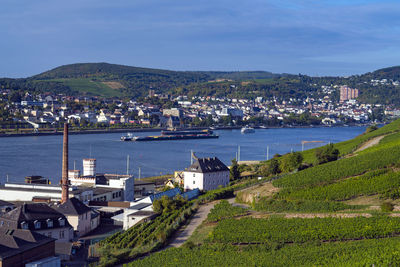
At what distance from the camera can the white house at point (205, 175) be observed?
58.7 feet

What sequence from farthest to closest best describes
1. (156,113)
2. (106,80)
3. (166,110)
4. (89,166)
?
(106,80)
(166,110)
(156,113)
(89,166)

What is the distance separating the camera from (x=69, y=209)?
492 inches

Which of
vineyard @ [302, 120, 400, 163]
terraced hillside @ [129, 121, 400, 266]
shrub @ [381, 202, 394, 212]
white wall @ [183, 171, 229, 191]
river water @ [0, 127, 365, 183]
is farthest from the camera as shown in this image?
river water @ [0, 127, 365, 183]

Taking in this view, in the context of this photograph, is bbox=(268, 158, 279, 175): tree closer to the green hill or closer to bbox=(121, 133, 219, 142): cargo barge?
bbox=(121, 133, 219, 142): cargo barge

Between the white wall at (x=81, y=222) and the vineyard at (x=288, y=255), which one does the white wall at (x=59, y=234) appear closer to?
the white wall at (x=81, y=222)

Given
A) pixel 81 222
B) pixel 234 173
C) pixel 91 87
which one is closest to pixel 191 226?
pixel 81 222

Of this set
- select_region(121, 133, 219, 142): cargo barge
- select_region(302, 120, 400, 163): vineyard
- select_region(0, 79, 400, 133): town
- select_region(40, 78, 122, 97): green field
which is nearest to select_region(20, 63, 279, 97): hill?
select_region(40, 78, 122, 97): green field

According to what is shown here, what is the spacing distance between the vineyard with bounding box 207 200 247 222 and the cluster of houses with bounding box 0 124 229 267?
4.45 feet

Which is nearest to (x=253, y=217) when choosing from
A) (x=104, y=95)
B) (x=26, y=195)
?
(x=26, y=195)

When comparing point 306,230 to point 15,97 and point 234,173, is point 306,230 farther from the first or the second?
point 15,97

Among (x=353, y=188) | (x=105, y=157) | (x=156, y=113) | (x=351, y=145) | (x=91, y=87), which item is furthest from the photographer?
(x=91, y=87)

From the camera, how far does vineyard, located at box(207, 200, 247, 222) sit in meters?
11.9

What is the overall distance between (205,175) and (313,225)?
767cm

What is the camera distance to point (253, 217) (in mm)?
11812
